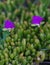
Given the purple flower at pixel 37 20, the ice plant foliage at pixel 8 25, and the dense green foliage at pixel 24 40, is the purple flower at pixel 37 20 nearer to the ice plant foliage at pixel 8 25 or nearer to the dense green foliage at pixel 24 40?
the dense green foliage at pixel 24 40

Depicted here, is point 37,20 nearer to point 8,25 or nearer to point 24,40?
point 8,25

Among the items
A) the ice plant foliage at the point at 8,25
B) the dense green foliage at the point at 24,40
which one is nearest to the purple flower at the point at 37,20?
the dense green foliage at the point at 24,40

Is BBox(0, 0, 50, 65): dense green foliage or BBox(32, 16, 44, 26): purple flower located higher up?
BBox(32, 16, 44, 26): purple flower

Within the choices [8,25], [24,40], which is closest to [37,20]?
[8,25]

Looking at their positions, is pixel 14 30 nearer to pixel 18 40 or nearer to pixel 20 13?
pixel 18 40

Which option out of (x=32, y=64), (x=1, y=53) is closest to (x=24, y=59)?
(x=32, y=64)

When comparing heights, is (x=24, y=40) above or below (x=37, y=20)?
below

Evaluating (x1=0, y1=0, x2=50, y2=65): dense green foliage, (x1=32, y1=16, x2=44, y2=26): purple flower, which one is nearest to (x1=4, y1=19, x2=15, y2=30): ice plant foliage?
(x1=0, y1=0, x2=50, y2=65): dense green foliage

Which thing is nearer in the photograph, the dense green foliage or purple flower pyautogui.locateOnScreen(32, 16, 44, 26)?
the dense green foliage

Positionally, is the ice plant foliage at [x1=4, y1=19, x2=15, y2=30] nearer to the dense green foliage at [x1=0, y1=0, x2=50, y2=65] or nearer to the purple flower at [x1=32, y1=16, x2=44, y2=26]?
the dense green foliage at [x1=0, y1=0, x2=50, y2=65]
